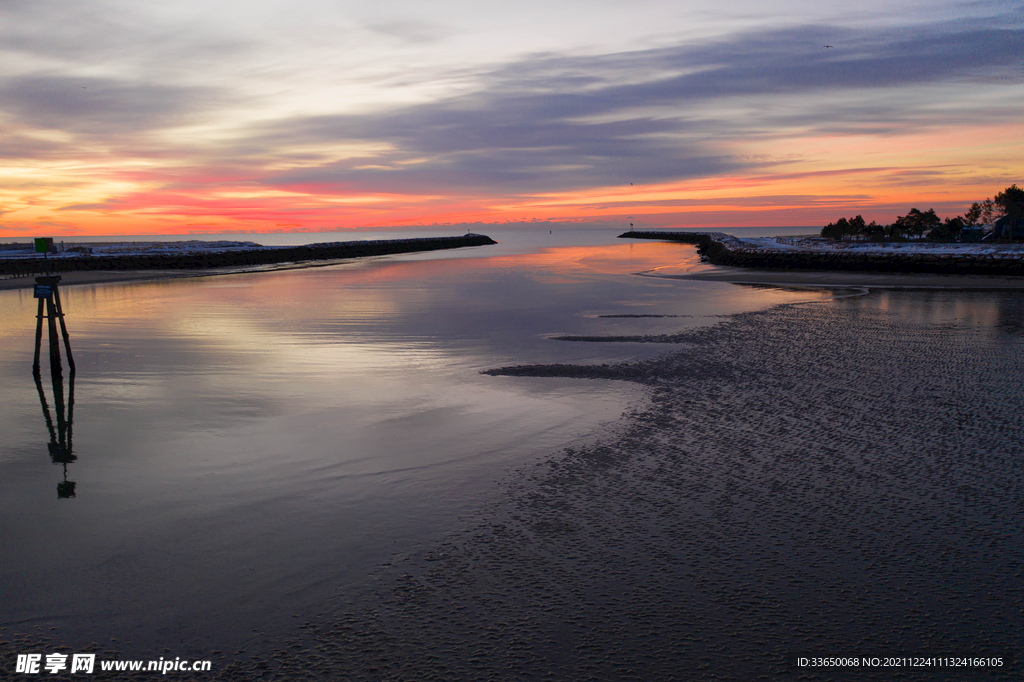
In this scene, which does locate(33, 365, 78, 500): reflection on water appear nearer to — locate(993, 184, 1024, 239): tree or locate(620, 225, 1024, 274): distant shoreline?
locate(620, 225, 1024, 274): distant shoreline

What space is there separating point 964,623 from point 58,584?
235 inches

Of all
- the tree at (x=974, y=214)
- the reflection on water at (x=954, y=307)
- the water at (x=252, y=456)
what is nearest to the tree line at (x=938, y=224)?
the tree at (x=974, y=214)

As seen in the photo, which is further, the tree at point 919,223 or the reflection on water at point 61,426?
the tree at point 919,223

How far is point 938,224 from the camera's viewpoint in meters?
70.2

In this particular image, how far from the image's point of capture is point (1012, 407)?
9.49 m

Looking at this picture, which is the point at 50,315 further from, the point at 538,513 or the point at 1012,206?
the point at 1012,206

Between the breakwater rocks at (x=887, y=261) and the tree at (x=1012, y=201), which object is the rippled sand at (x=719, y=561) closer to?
the breakwater rocks at (x=887, y=261)

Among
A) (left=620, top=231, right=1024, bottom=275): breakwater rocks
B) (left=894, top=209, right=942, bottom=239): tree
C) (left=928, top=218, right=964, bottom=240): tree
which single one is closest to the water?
(left=620, top=231, right=1024, bottom=275): breakwater rocks

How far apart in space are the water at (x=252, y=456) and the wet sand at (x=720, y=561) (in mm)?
575

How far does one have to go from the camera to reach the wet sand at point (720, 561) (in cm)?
413

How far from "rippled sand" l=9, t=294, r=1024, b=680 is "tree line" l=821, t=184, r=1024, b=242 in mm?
59270

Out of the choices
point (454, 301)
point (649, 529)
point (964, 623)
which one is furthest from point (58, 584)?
point (454, 301)

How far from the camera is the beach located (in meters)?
4.29

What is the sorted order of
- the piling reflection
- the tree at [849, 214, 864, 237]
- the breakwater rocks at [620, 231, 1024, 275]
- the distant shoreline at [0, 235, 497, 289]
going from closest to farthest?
the piling reflection → the breakwater rocks at [620, 231, 1024, 275] → the distant shoreline at [0, 235, 497, 289] → the tree at [849, 214, 864, 237]
